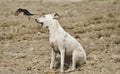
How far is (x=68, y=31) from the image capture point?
1333 cm

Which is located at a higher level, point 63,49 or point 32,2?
→ point 32,2

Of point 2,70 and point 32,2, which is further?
point 32,2

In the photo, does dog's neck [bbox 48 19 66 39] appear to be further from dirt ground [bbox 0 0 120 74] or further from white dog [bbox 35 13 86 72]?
dirt ground [bbox 0 0 120 74]

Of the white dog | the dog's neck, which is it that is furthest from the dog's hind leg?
the dog's neck

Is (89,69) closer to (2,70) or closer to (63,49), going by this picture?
(63,49)

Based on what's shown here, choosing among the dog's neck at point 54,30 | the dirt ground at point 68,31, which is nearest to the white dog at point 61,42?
the dog's neck at point 54,30

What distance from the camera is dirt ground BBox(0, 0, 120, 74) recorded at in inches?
371

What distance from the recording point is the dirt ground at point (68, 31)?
371 inches

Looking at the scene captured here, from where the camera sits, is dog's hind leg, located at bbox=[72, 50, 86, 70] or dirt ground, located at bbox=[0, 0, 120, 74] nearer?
dog's hind leg, located at bbox=[72, 50, 86, 70]

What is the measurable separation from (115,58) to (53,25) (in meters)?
1.64

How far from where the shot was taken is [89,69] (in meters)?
9.11

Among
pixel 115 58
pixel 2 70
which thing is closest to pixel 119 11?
pixel 115 58

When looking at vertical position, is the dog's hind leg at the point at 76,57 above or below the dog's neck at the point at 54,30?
below

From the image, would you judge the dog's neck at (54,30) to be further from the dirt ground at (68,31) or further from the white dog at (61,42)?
the dirt ground at (68,31)
